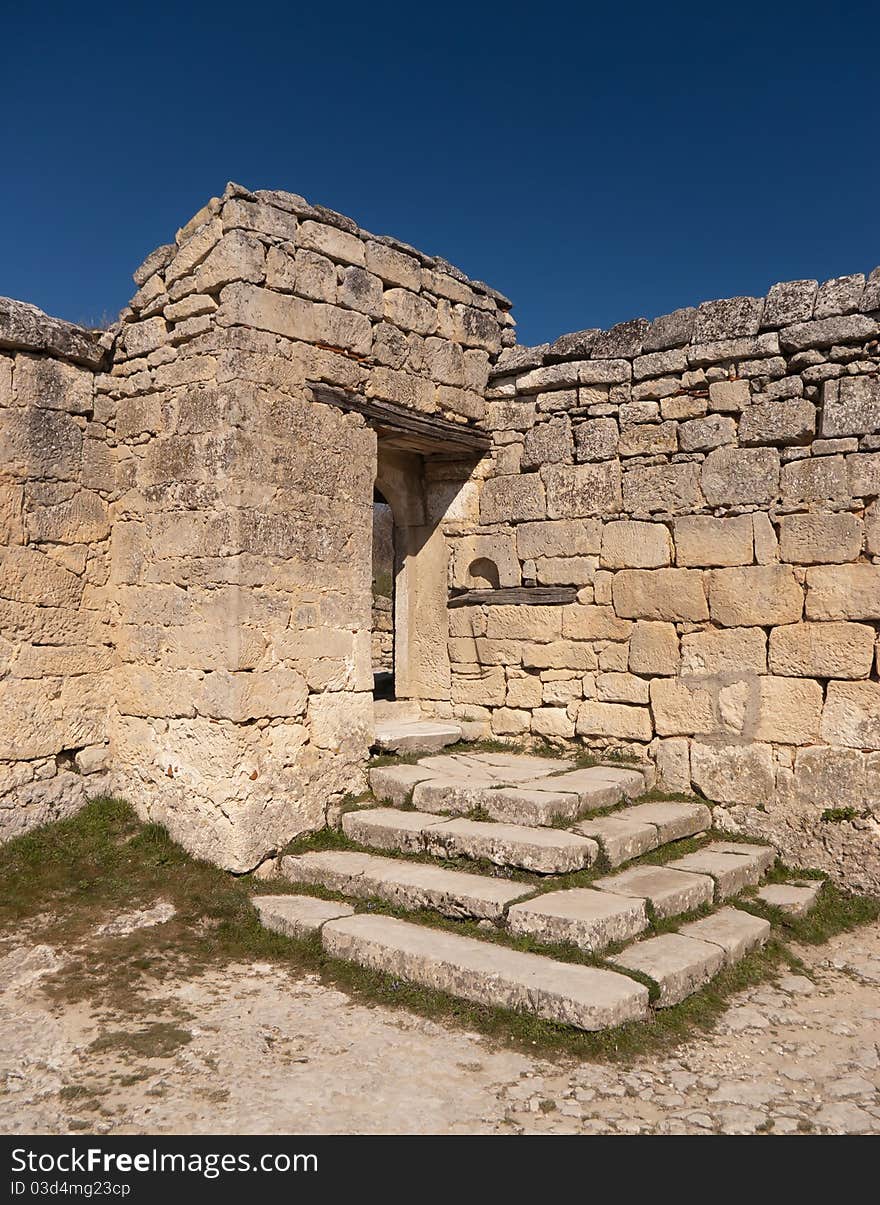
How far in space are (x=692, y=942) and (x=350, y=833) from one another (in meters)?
2.24

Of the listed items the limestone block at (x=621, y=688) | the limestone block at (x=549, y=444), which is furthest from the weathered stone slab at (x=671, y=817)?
the limestone block at (x=549, y=444)

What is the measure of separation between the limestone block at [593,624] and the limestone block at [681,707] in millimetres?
458

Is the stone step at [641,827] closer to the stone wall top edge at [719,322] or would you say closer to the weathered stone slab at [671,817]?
the weathered stone slab at [671,817]

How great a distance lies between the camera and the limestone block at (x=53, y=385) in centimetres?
604

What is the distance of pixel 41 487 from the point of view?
608 cm

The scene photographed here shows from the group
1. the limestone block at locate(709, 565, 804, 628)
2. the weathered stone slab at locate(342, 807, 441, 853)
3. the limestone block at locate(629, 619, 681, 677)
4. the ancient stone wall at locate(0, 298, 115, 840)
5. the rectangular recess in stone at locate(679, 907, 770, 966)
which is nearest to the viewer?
the rectangular recess in stone at locate(679, 907, 770, 966)

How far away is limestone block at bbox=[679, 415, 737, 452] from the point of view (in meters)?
6.49

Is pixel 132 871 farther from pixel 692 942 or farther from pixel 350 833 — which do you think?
pixel 692 942

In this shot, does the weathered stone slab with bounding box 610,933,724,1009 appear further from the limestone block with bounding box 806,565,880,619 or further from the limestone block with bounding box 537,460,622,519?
the limestone block with bounding box 537,460,622,519

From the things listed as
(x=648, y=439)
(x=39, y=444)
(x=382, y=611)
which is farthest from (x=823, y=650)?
(x=382, y=611)

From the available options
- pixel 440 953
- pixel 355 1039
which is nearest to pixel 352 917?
pixel 440 953

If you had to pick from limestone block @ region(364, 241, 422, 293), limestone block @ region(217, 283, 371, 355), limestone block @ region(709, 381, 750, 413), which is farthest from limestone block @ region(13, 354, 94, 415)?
limestone block @ region(709, 381, 750, 413)

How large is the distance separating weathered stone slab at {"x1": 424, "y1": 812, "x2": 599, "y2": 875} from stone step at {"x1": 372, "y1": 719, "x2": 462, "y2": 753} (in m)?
1.27

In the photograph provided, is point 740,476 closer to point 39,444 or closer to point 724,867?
point 724,867
